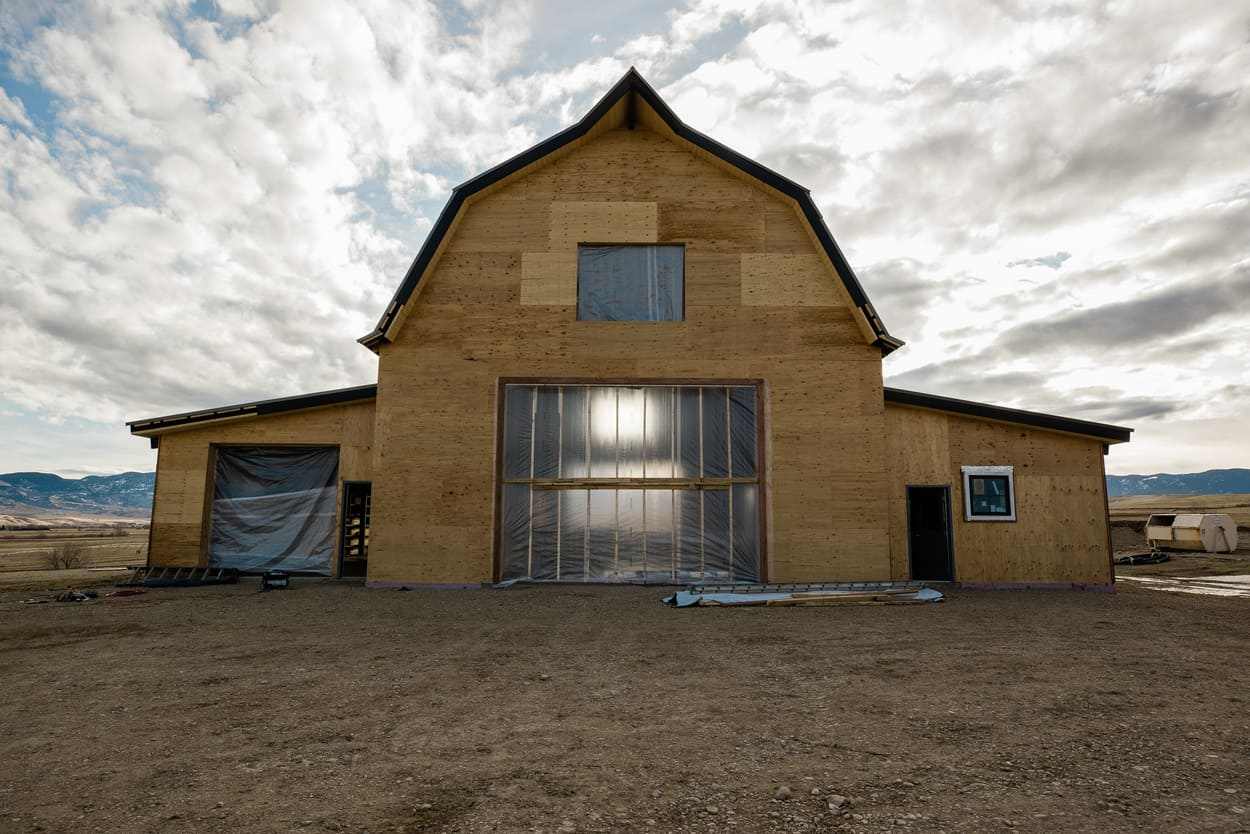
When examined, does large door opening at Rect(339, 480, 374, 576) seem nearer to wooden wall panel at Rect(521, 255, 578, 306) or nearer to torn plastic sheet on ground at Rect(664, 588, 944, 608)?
wooden wall panel at Rect(521, 255, 578, 306)

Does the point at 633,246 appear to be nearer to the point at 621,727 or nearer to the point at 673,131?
the point at 673,131

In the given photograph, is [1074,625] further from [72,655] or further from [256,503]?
[256,503]

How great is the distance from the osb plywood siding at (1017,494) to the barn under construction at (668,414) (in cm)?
5

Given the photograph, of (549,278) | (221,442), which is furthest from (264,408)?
(549,278)

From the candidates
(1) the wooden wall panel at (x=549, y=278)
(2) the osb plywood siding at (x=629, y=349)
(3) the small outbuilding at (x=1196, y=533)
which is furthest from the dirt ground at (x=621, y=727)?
(3) the small outbuilding at (x=1196, y=533)

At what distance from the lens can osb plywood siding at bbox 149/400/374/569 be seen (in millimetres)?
16000

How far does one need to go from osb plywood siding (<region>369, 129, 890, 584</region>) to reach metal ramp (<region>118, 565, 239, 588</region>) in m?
4.29

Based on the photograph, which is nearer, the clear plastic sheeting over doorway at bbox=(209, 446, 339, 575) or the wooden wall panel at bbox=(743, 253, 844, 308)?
the wooden wall panel at bbox=(743, 253, 844, 308)

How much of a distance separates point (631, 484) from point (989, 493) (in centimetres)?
827

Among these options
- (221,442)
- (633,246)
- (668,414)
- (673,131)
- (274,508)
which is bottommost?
(274,508)

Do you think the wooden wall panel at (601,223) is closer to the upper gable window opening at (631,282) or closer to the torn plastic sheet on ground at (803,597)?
the upper gable window opening at (631,282)

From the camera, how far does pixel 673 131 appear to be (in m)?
15.0

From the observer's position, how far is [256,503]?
16547mm

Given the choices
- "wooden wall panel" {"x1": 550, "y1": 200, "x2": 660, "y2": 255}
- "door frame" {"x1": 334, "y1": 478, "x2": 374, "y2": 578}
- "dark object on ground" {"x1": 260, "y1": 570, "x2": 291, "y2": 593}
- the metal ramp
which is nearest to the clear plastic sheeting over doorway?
"door frame" {"x1": 334, "y1": 478, "x2": 374, "y2": 578}
